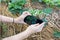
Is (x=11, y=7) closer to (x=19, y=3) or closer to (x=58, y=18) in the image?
(x=19, y=3)

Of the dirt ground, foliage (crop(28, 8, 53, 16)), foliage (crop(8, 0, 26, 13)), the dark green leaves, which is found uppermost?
the dark green leaves

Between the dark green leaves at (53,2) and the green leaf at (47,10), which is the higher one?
the dark green leaves at (53,2)

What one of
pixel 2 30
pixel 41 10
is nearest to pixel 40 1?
pixel 41 10

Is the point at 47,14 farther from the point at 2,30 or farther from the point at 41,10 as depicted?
the point at 2,30

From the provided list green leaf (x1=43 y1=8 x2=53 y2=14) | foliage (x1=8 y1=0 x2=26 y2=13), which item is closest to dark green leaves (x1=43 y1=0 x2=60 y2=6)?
green leaf (x1=43 y1=8 x2=53 y2=14)

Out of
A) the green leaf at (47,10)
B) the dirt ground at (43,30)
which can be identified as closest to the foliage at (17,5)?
the dirt ground at (43,30)

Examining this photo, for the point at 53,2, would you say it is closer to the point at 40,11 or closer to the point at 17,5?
the point at 40,11

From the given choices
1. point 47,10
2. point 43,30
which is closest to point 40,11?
point 47,10

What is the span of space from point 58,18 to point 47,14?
118 mm

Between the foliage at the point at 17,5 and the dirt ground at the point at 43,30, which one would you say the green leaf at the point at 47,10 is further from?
the foliage at the point at 17,5

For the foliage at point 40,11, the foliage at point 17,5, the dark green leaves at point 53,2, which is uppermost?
the dark green leaves at point 53,2

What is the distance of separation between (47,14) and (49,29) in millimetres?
153

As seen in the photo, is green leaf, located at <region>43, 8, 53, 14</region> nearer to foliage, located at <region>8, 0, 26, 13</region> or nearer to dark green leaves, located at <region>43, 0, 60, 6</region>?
dark green leaves, located at <region>43, 0, 60, 6</region>

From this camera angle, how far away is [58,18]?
6.45 metres
